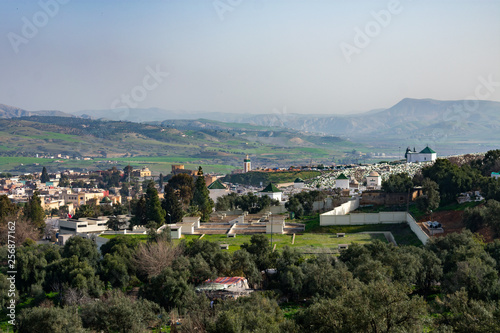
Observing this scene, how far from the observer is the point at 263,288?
19.7 m

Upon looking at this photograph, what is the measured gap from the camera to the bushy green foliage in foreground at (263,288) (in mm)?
11898

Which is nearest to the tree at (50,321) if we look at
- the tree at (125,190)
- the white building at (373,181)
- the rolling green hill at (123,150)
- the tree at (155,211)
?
the tree at (155,211)

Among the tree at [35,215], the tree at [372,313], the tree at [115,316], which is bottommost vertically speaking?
the tree at [35,215]

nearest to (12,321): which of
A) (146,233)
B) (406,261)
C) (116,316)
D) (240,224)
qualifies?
(116,316)

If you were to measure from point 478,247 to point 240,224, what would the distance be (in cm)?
1315

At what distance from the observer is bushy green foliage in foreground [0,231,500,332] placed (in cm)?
1190

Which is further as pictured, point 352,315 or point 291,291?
point 291,291

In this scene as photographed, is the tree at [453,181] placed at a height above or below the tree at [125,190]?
above

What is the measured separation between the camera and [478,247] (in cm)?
1912

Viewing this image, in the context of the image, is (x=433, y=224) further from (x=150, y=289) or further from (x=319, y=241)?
(x=150, y=289)

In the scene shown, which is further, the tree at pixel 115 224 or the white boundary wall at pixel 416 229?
the tree at pixel 115 224

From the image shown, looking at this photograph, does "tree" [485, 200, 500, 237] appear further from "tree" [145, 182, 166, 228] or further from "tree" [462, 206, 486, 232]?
"tree" [145, 182, 166, 228]

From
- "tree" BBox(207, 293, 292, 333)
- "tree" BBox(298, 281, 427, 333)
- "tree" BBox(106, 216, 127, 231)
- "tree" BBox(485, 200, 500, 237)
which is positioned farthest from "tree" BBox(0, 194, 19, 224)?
"tree" BBox(298, 281, 427, 333)

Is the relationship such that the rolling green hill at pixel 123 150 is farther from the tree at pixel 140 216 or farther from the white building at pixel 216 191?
the tree at pixel 140 216
